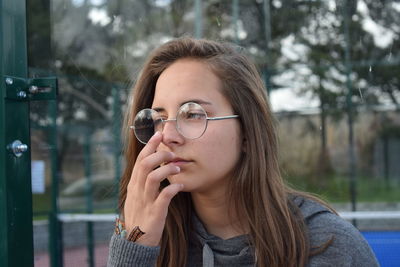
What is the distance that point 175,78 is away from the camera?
1.48m

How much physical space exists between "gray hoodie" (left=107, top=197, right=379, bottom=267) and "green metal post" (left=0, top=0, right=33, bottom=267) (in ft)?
1.00

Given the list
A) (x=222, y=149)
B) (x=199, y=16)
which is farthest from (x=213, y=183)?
(x=199, y=16)

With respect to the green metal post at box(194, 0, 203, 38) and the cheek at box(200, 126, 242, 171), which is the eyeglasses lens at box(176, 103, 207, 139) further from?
the green metal post at box(194, 0, 203, 38)

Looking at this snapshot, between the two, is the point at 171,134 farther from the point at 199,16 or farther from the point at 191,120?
the point at 199,16

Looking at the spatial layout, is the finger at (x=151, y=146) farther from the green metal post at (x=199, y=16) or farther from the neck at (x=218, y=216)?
the green metal post at (x=199, y=16)

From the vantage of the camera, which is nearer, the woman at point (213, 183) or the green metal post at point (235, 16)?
the woman at point (213, 183)

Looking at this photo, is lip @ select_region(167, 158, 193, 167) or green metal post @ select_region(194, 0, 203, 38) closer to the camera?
lip @ select_region(167, 158, 193, 167)

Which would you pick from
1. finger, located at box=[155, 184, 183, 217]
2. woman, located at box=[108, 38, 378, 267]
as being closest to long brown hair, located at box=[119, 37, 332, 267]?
woman, located at box=[108, 38, 378, 267]

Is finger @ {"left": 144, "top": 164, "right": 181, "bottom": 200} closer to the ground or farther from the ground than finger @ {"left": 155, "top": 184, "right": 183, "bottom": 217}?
farther from the ground

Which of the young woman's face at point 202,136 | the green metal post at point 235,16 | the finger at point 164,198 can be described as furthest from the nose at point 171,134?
the green metal post at point 235,16

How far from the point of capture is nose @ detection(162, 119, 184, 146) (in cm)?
136

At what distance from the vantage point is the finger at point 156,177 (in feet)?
4.26

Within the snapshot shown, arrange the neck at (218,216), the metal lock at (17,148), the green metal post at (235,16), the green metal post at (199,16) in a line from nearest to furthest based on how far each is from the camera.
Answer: the metal lock at (17,148), the neck at (218,216), the green metal post at (199,16), the green metal post at (235,16)

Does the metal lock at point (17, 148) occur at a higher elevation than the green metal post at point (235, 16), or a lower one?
lower
